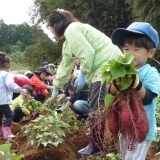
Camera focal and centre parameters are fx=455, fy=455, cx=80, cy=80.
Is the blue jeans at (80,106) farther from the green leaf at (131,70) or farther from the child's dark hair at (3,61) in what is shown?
the green leaf at (131,70)

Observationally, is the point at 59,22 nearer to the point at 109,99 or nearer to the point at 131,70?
the point at 109,99

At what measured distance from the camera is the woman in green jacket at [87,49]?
4.13 m

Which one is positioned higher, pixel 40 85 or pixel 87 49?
pixel 87 49

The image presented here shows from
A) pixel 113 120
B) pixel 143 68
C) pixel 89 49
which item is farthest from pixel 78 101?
pixel 113 120

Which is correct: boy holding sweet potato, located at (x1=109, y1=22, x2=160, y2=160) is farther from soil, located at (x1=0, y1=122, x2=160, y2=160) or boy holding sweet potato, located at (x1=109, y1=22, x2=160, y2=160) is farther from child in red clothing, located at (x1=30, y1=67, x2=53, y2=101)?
child in red clothing, located at (x1=30, y1=67, x2=53, y2=101)

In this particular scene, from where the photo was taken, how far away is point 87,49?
13.5ft

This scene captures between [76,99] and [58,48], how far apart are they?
118ft

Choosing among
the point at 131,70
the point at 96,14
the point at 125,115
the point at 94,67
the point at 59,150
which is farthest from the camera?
the point at 96,14

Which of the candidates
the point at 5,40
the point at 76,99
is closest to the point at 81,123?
the point at 76,99

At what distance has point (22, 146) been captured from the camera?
4875 mm

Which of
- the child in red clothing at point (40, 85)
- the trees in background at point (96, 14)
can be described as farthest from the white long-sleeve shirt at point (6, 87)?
the trees in background at point (96, 14)

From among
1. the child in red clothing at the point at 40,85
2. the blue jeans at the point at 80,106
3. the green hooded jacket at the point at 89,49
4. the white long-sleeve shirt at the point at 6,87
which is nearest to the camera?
the green hooded jacket at the point at 89,49

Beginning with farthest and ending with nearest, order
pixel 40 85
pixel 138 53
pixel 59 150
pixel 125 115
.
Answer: pixel 40 85 < pixel 59 150 < pixel 138 53 < pixel 125 115

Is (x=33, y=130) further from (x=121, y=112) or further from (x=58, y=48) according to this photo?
(x=58, y=48)
